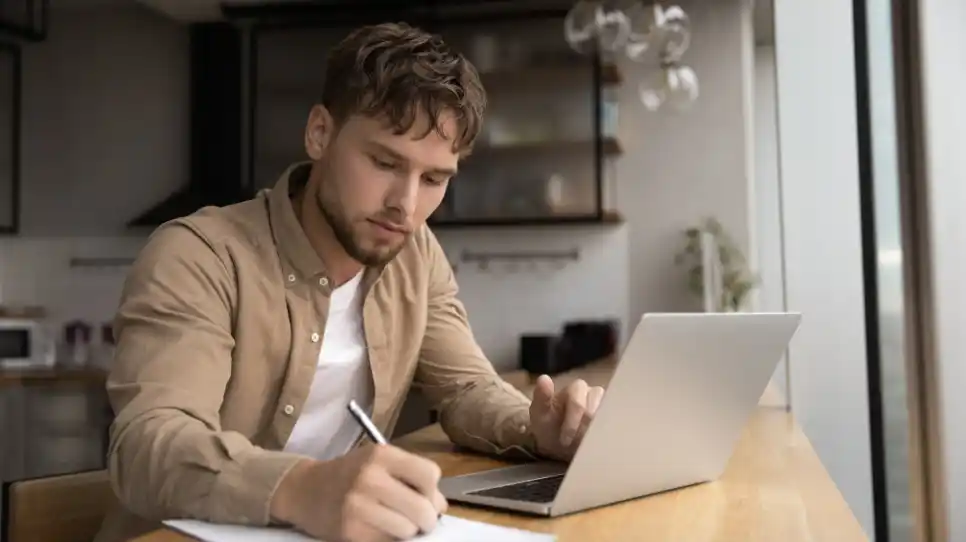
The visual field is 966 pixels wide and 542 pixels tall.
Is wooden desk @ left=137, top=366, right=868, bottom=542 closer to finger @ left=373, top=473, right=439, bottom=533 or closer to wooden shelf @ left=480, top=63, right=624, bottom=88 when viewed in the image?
finger @ left=373, top=473, right=439, bottom=533

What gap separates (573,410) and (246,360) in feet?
1.36

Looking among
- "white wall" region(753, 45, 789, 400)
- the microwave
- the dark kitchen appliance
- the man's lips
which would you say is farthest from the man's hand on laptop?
the microwave

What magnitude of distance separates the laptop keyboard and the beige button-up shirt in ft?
0.60

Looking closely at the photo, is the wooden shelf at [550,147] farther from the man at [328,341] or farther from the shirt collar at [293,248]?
the shirt collar at [293,248]

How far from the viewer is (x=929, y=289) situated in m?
1.20

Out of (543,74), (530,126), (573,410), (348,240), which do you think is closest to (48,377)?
(530,126)

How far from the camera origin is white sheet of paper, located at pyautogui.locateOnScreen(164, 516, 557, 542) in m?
0.77

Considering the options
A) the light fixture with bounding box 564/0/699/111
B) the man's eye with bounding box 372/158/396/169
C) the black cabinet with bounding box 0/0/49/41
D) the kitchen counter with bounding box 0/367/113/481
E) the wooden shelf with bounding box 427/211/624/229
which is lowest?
the kitchen counter with bounding box 0/367/113/481

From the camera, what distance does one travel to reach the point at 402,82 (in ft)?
3.81

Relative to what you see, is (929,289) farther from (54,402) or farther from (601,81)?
(54,402)

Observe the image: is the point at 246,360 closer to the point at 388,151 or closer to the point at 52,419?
the point at 388,151

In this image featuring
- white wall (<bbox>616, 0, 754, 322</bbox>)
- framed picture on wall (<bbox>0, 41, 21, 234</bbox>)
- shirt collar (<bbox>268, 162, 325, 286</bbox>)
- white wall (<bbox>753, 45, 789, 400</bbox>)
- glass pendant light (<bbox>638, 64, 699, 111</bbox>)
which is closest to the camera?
shirt collar (<bbox>268, 162, 325, 286</bbox>)

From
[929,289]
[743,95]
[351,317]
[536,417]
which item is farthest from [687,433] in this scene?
[743,95]

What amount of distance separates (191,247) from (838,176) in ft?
5.22
